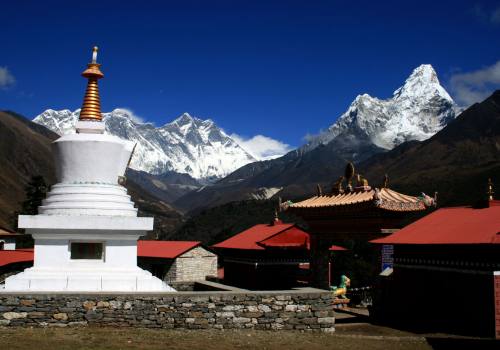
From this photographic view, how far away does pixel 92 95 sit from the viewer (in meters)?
19.0

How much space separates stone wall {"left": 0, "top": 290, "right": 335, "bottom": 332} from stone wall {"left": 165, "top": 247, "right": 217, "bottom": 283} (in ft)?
66.0

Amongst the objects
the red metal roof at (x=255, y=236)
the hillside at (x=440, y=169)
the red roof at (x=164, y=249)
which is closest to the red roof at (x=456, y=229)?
the red metal roof at (x=255, y=236)

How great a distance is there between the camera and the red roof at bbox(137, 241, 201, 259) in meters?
34.6

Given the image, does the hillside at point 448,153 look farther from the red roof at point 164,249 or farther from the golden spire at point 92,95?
the golden spire at point 92,95

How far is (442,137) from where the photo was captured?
531ft

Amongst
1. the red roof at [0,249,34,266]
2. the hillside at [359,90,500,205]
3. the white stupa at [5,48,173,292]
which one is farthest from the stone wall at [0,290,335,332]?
the hillside at [359,90,500,205]

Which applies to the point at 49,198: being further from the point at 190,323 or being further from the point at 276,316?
the point at 276,316

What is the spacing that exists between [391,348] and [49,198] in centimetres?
1069

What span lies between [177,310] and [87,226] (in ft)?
12.9

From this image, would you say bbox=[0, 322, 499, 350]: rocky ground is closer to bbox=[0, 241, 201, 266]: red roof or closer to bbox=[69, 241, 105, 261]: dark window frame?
bbox=[69, 241, 105, 261]: dark window frame

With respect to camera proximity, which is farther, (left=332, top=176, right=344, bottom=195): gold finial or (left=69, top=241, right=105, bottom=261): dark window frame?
(left=332, top=176, right=344, bottom=195): gold finial

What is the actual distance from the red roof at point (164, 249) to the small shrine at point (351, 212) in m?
9.59

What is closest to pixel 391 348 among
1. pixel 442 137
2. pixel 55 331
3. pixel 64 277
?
pixel 55 331

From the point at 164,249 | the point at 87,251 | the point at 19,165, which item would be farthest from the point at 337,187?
the point at 19,165
